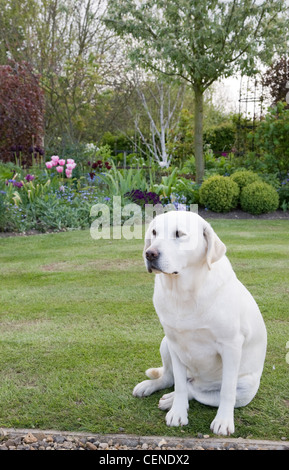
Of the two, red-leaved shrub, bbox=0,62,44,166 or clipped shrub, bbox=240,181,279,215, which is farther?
red-leaved shrub, bbox=0,62,44,166

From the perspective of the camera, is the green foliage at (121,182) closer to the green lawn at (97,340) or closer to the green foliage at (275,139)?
the green foliage at (275,139)

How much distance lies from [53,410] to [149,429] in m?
0.64

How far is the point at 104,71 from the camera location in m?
19.7

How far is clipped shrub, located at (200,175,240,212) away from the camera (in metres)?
11.5

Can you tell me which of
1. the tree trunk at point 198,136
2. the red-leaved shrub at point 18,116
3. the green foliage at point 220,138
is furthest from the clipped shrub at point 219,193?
the green foliage at point 220,138

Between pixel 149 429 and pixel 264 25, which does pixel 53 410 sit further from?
pixel 264 25

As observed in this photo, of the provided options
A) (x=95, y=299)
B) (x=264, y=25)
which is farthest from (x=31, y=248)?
(x=264, y=25)

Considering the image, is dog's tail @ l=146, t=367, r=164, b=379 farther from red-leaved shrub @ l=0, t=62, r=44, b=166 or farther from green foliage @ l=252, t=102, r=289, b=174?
red-leaved shrub @ l=0, t=62, r=44, b=166

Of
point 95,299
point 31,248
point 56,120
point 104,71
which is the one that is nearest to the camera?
point 95,299

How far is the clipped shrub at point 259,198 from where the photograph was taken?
11.5 metres

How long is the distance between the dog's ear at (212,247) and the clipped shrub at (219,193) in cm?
898

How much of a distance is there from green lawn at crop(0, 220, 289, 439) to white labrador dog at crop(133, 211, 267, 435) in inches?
11.3

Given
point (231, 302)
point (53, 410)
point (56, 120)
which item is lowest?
point (53, 410)

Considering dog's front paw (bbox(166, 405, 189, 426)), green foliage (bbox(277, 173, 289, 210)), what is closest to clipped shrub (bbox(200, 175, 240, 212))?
green foliage (bbox(277, 173, 289, 210))
